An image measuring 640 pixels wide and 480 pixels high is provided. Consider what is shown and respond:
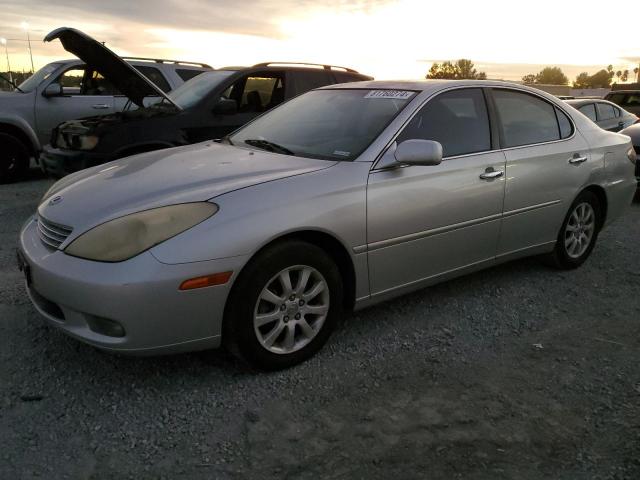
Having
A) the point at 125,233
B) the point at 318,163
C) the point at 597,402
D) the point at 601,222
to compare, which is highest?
the point at 318,163

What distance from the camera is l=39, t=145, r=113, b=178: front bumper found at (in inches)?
226

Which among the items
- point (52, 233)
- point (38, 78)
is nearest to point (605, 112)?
point (38, 78)

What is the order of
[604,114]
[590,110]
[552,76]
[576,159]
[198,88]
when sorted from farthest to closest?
[552,76] < [604,114] < [590,110] < [198,88] < [576,159]

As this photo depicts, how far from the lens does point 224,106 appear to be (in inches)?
247

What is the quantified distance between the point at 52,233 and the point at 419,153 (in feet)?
6.54

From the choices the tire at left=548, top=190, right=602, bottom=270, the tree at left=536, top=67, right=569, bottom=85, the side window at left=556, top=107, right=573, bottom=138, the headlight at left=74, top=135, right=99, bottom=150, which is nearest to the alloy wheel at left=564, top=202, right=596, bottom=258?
the tire at left=548, top=190, right=602, bottom=270

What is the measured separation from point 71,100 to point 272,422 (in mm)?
7545

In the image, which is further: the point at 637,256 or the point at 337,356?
the point at 637,256

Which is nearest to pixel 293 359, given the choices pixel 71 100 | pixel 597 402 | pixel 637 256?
pixel 597 402

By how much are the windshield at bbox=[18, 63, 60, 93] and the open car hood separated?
2712 millimetres

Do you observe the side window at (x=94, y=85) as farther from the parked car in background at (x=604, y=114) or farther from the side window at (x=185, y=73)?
the parked car in background at (x=604, y=114)

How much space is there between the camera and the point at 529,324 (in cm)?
378

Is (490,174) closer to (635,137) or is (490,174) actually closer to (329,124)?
(329,124)

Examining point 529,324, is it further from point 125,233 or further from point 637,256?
point 125,233
